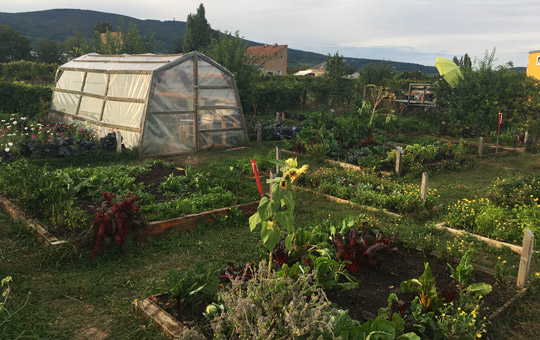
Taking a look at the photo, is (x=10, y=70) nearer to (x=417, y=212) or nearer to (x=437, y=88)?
(x=437, y=88)

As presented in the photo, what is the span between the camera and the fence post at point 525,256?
466cm

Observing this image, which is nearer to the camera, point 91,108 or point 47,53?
point 91,108

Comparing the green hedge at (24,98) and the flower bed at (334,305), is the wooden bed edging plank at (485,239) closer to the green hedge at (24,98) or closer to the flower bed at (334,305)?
the flower bed at (334,305)

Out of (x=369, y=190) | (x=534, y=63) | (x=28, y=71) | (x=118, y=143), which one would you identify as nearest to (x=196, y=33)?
(x=28, y=71)

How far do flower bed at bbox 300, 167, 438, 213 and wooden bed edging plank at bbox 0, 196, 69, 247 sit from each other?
484 centimetres

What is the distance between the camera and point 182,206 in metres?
6.64

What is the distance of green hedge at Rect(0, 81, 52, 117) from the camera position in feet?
55.9

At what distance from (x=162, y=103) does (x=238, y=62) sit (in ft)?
22.3

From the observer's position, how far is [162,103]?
38.5 ft

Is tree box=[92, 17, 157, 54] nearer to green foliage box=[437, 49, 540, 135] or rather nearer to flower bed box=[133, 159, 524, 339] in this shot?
green foliage box=[437, 49, 540, 135]

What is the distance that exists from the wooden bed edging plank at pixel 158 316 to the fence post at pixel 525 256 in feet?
12.1

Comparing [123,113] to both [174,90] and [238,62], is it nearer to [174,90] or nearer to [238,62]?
[174,90]

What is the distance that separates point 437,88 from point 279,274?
18315 millimetres

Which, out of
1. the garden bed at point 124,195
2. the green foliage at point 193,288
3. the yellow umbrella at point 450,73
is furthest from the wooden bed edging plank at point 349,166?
the yellow umbrella at point 450,73
